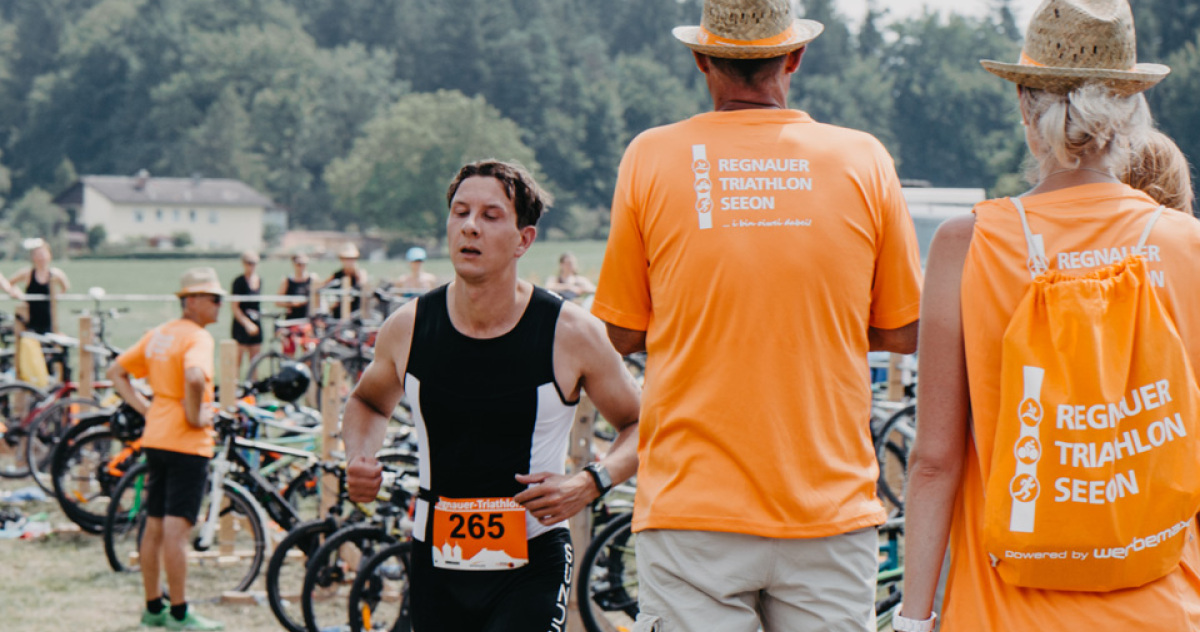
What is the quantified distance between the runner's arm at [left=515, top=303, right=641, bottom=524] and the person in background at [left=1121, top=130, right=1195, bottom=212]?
163 cm

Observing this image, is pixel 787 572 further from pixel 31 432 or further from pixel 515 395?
pixel 31 432

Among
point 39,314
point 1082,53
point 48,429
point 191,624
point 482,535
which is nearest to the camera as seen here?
point 1082,53

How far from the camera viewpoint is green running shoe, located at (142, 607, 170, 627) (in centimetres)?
781

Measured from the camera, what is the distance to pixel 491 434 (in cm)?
356

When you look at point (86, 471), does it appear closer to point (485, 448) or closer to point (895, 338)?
point (485, 448)

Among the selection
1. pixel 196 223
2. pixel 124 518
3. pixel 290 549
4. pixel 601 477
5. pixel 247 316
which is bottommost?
pixel 196 223

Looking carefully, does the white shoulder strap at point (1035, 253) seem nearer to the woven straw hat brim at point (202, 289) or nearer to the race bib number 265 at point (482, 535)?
the race bib number 265 at point (482, 535)

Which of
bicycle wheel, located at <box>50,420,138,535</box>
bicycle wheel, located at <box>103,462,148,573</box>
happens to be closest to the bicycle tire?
bicycle wheel, located at <box>103,462,148,573</box>

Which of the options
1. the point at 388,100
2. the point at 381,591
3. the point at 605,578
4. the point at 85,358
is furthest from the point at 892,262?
the point at 388,100

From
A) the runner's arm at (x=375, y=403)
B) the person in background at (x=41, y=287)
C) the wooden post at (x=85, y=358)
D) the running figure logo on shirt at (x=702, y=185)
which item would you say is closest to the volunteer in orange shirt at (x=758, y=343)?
the running figure logo on shirt at (x=702, y=185)

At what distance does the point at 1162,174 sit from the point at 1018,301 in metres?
0.56

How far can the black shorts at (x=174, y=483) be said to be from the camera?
7.77m

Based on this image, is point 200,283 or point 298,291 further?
point 298,291

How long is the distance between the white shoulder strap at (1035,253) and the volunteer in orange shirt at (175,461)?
646 centimetres
